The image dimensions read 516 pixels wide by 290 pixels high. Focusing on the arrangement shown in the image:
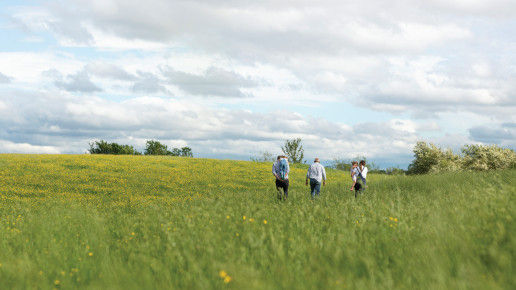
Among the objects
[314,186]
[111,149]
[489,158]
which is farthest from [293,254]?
[111,149]

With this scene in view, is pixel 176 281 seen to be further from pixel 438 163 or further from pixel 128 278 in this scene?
pixel 438 163

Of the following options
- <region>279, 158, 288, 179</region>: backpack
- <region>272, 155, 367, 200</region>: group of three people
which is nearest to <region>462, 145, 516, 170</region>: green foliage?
<region>272, 155, 367, 200</region>: group of three people

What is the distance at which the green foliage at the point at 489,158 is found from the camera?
46094 millimetres

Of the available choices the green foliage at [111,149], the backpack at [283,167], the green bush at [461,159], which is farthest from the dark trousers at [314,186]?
the green foliage at [111,149]

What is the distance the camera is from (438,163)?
169ft

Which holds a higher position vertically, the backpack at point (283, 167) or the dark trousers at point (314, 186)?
the backpack at point (283, 167)

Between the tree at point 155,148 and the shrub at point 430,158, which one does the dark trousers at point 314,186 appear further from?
the tree at point 155,148

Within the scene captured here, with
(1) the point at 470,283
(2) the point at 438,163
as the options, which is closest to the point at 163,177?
(1) the point at 470,283

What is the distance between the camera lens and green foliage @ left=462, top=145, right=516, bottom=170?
46094mm

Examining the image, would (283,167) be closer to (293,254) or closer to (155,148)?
(293,254)

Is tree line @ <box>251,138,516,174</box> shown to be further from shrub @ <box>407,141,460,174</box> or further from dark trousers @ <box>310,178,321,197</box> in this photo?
dark trousers @ <box>310,178,321,197</box>

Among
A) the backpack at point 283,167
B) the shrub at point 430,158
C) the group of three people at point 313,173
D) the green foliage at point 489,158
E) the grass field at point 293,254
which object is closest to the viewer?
the grass field at point 293,254

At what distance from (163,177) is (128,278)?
29.6m

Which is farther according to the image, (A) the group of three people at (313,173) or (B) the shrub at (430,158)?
(B) the shrub at (430,158)
